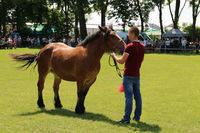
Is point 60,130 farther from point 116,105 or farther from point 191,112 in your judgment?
point 191,112

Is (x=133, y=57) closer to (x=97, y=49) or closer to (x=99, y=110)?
(x=97, y=49)

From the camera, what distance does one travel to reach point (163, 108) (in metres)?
8.19

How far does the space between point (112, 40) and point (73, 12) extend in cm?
3877

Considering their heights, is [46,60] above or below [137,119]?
above

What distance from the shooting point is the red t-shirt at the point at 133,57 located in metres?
6.16

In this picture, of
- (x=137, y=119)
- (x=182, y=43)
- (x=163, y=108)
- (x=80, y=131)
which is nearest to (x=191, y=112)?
(x=163, y=108)

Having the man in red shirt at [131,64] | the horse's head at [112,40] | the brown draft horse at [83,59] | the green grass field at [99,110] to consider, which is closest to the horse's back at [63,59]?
the brown draft horse at [83,59]

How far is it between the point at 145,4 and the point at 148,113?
140ft

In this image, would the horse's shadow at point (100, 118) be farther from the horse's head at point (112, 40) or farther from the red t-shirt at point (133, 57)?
the horse's head at point (112, 40)

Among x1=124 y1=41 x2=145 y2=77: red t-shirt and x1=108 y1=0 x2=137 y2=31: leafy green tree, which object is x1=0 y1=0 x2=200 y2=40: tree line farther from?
x1=124 y1=41 x2=145 y2=77: red t-shirt

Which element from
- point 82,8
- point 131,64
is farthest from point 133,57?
point 82,8

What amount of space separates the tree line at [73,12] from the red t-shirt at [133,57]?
3624cm

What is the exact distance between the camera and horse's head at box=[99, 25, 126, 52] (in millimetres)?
6810

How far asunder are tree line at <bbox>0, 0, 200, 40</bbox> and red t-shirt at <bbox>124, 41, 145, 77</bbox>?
36.2 metres
